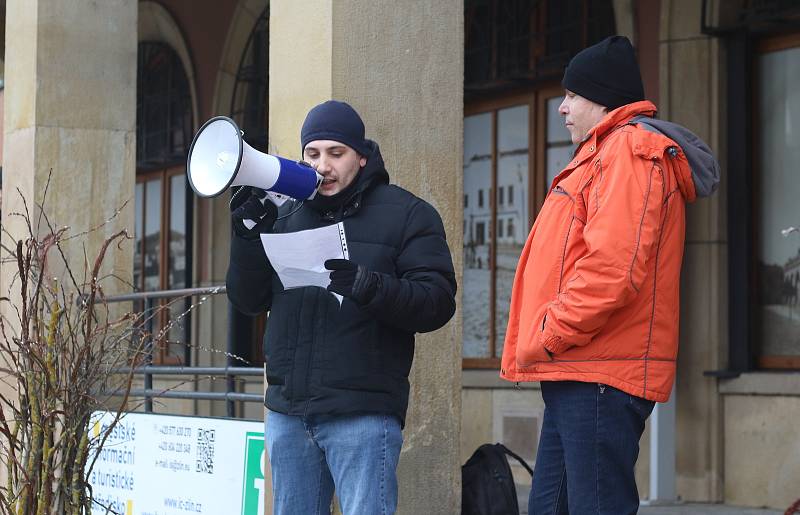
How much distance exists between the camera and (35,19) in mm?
7980

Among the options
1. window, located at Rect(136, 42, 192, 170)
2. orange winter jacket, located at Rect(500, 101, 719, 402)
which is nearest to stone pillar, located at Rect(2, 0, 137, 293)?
orange winter jacket, located at Rect(500, 101, 719, 402)

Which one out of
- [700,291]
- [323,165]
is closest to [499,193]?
[700,291]

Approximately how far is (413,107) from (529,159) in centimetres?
452

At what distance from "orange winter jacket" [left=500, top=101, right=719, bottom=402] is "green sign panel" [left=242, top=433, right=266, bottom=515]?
1957mm

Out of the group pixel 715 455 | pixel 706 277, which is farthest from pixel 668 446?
pixel 706 277

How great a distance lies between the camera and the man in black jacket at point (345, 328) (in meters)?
3.93

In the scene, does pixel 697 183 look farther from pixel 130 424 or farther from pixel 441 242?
pixel 130 424

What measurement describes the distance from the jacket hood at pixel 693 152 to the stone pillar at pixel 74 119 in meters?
4.62

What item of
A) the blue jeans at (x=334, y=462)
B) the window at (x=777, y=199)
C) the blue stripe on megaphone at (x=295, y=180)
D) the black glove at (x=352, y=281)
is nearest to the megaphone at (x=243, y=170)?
the blue stripe on megaphone at (x=295, y=180)

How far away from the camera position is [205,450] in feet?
20.2

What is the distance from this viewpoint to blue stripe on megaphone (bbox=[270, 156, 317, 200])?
12.7 ft

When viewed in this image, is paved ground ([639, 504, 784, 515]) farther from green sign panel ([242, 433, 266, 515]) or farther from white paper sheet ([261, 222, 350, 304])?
white paper sheet ([261, 222, 350, 304])

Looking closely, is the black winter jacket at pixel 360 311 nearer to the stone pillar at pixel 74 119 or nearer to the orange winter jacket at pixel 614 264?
Result: the orange winter jacket at pixel 614 264

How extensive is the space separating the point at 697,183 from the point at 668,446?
4.52m
